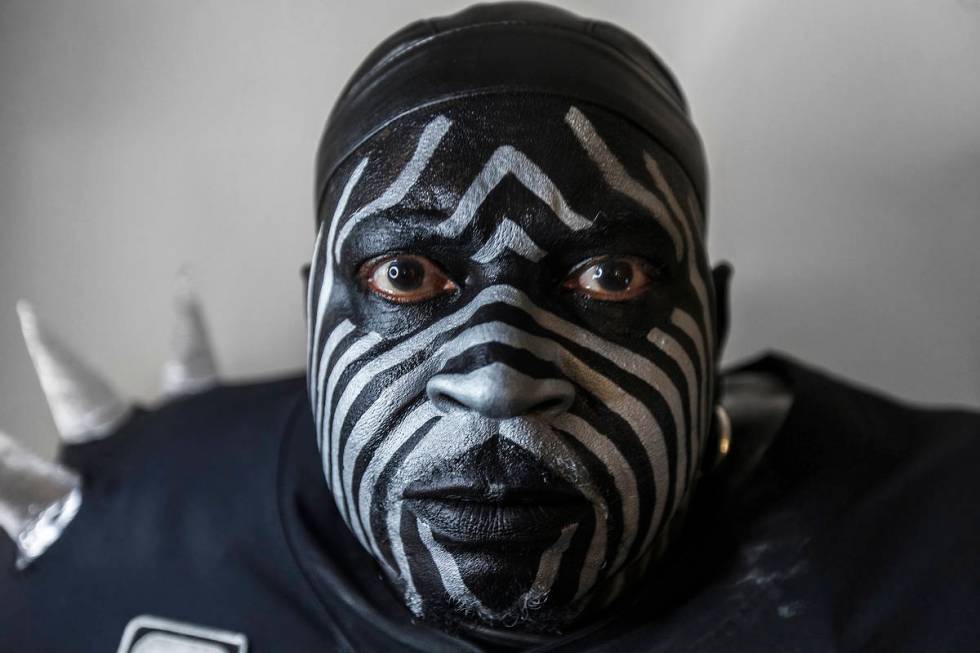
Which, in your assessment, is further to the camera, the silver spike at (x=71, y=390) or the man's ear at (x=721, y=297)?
the silver spike at (x=71, y=390)

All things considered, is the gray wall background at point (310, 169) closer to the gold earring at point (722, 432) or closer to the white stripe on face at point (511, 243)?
the gold earring at point (722, 432)

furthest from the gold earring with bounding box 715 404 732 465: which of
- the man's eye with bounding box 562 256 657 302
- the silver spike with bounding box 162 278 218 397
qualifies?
the silver spike with bounding box 162 278 218 397

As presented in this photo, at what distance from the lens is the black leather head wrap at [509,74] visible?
101cm

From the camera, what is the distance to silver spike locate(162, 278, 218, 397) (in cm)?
147

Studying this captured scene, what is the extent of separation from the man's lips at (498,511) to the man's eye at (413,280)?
17 centimetres

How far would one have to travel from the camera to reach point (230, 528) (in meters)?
1.25

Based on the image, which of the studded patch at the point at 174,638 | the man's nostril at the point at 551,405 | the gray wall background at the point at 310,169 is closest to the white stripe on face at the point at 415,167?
the man's nostril at the point at 551,405

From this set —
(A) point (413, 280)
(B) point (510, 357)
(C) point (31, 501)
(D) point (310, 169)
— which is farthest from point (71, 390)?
(B) point (510, 357)

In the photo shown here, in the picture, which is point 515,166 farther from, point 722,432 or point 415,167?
point 722,432

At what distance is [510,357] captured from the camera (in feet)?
3.01

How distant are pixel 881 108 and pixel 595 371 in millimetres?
840

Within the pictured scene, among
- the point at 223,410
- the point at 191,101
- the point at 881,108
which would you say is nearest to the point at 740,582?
the point at 223,410

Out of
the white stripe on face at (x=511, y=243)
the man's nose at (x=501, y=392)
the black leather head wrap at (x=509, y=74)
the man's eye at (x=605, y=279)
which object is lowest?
the man's nose at (x=501, y=392)

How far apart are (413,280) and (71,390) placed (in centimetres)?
62
